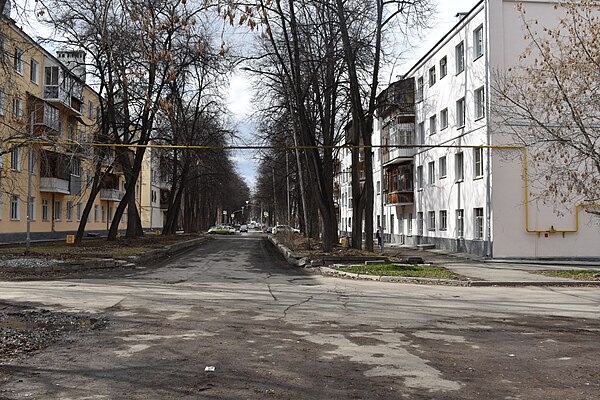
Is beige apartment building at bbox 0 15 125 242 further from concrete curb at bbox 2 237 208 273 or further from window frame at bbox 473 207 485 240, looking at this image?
window frame at bbox 473 207 485 240

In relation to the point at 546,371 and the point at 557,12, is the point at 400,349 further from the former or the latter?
the point at 557,12

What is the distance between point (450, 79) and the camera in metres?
32.0

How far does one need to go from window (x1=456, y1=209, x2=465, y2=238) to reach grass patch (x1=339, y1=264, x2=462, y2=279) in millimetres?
10944

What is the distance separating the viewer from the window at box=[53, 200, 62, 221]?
4538cm

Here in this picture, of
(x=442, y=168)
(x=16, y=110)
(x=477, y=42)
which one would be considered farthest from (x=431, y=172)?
(x=16, y=110)

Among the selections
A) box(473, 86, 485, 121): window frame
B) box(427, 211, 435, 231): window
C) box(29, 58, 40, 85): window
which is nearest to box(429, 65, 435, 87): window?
box(473, 86, 485, 121): window frame

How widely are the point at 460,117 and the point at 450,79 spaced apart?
97.3 inches

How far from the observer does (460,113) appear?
102 feet

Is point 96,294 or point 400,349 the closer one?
point 400,349

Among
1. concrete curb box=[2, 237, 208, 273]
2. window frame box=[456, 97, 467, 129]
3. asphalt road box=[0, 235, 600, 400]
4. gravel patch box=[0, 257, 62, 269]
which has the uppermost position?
window frame box=[456, 97, 467, 129]

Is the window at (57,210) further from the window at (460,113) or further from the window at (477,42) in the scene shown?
the window at (477,42)

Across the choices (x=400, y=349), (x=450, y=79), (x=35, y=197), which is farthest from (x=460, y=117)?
(x=35, y=197)

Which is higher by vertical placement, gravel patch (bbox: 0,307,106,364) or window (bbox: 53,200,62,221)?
window (bbox: 53,200,62,221)

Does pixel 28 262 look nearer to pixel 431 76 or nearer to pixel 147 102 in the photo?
pixel 147 102
